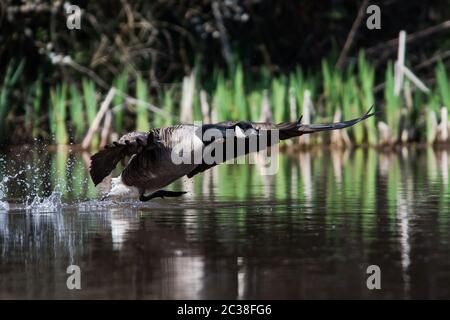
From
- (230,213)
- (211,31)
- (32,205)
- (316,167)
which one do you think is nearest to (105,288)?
(230,213)

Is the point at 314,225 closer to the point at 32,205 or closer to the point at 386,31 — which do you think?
the point at 32,205

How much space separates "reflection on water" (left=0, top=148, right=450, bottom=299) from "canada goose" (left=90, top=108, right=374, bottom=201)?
1.12 ft

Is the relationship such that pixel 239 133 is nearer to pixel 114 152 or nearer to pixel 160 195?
pixel 114 152

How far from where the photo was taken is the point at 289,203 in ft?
36.1

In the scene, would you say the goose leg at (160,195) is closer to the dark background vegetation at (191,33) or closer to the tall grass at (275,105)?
the tall grass at (275,105)

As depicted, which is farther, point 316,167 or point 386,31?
point 386,31

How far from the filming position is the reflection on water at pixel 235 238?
6691mm

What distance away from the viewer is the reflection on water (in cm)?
669

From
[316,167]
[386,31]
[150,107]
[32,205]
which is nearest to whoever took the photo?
[32,205]

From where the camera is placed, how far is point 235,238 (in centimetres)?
853

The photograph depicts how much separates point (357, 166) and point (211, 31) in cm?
943

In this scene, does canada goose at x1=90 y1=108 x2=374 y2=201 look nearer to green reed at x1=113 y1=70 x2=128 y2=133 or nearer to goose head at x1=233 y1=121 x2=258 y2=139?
goose head at x1=233 y1=121 x2=258 y2=139

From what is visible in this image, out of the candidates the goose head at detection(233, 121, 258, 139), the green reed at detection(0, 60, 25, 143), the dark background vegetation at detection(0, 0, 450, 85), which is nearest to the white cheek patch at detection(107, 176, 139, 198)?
the goose head at detection(233, 121, 258, 139)

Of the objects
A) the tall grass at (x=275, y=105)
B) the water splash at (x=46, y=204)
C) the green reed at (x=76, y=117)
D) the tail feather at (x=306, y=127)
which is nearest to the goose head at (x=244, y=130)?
the tail feather at (x=306, y=127)
